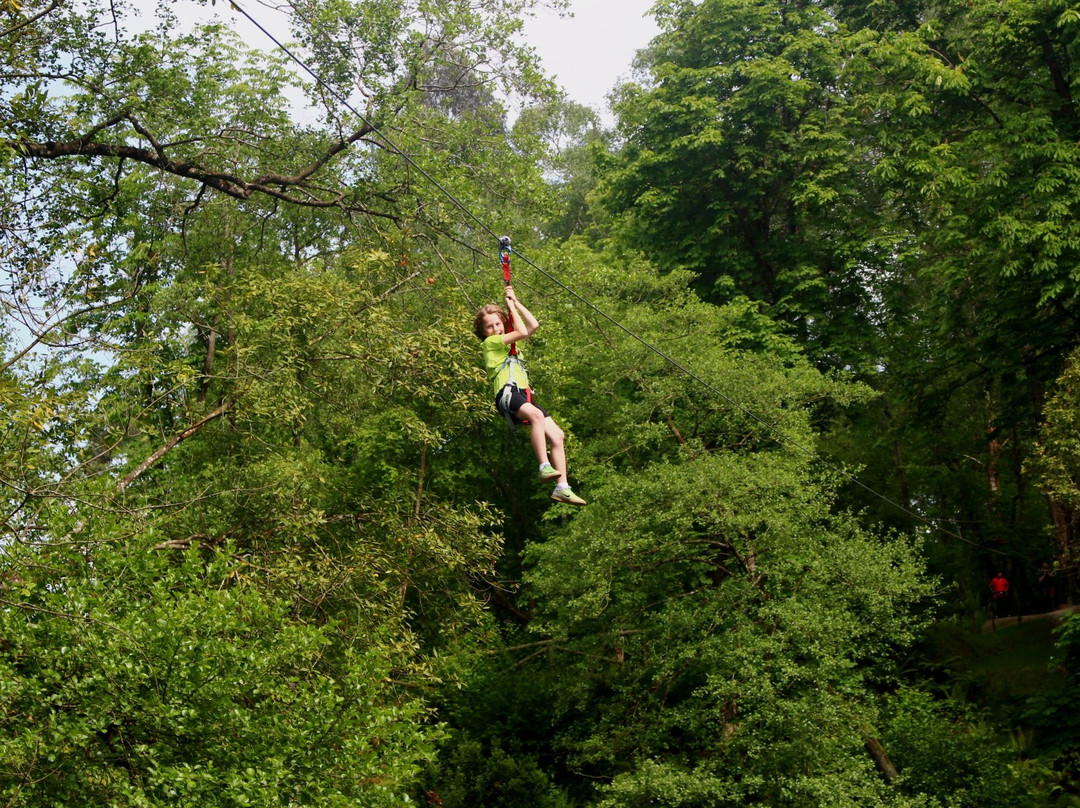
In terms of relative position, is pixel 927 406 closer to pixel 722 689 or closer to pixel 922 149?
pixel 922 149

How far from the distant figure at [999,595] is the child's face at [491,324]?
14683 millimetres

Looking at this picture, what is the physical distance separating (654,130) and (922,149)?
5873mm

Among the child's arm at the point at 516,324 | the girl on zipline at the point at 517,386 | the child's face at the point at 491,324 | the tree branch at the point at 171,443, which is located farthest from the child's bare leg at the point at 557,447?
the tree branch at the point at 171,443

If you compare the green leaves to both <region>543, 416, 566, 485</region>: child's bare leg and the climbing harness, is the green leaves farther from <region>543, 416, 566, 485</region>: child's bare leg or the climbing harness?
<region>543, 416, 566, 485</region>: child's bare leg

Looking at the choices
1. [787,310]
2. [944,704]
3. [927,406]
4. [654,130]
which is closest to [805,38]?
[654,130]

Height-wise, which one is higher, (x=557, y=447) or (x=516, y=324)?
(x=516, y=324)

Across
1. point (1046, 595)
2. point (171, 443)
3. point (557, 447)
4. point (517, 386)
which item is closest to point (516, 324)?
point (517, 386)

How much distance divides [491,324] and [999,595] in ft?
50.2

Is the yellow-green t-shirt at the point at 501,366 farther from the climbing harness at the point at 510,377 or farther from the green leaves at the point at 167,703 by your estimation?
the green leaves at the point at 167,703

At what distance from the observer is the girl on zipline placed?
741 cm

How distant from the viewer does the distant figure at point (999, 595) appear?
19.5 metres

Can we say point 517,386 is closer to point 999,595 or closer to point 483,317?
point 483,317

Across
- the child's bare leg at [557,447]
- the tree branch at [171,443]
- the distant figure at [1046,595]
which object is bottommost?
the distant figure at [1046,595]

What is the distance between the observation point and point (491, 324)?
793cm
